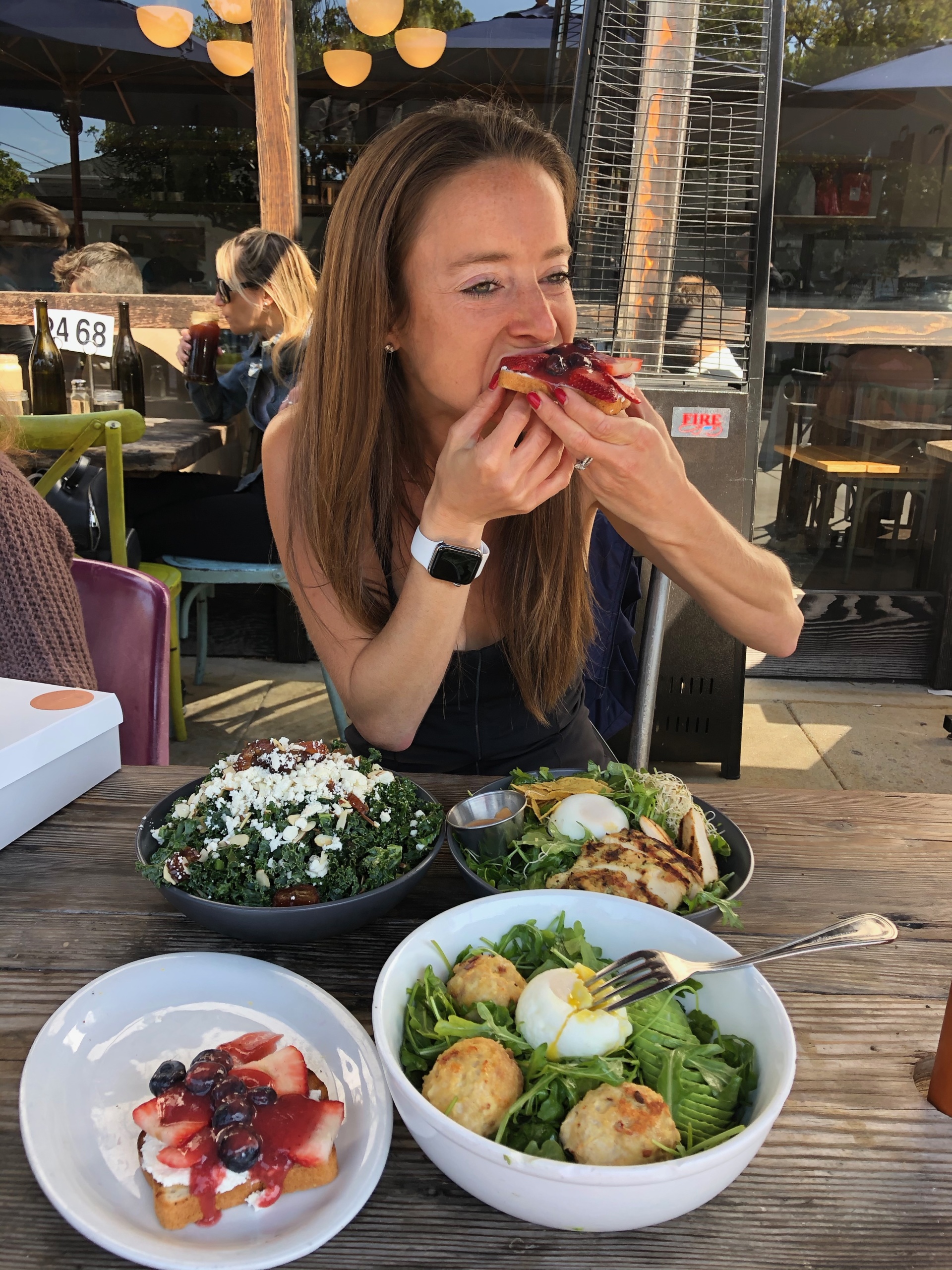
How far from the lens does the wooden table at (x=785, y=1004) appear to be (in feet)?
2.54

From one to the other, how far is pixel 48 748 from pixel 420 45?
473 centimetres

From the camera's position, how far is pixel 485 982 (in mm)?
897

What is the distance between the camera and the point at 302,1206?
0.78 meters

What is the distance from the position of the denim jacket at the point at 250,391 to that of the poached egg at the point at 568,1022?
3.61 m

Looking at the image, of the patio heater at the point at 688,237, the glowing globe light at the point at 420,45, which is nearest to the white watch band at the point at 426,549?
the patio heater at the point at 688,237

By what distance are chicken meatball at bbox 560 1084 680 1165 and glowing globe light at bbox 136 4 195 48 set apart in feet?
18.5

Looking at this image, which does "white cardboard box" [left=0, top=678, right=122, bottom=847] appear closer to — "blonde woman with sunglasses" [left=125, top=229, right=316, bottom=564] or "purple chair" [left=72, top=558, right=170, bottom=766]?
"purple chair" [left=72, top=558, right=170, bottom=766]

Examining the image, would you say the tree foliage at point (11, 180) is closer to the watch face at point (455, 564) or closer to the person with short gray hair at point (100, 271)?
the person with short gray hair at point (100, 271)

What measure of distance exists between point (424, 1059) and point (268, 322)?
4.06m

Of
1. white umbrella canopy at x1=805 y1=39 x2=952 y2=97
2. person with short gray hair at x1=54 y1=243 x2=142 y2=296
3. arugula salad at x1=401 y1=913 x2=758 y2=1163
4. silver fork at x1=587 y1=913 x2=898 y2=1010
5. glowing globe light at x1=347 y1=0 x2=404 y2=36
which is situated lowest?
arugula salad at x1=401 y1=913 x2=758 y2=1163

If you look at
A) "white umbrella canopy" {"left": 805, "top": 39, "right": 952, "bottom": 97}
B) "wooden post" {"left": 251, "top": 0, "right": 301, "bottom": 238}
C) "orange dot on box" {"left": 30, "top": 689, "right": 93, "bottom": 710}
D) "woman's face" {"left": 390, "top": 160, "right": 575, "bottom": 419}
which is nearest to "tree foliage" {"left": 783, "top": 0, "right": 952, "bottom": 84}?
"white umbrella canopy" {"left": 805, "top": 39, "right": 952, "bottom": 97}

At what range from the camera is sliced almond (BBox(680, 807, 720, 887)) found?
117cm

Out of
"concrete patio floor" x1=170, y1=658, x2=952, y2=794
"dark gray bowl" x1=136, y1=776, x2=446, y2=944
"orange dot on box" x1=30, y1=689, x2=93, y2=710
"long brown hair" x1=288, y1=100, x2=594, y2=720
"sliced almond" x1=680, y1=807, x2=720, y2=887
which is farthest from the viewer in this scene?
"concrete patio floor" x1=170, y1=658, x2=952, y2=794

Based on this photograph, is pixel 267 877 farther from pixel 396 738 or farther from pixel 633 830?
pixel 396 738
